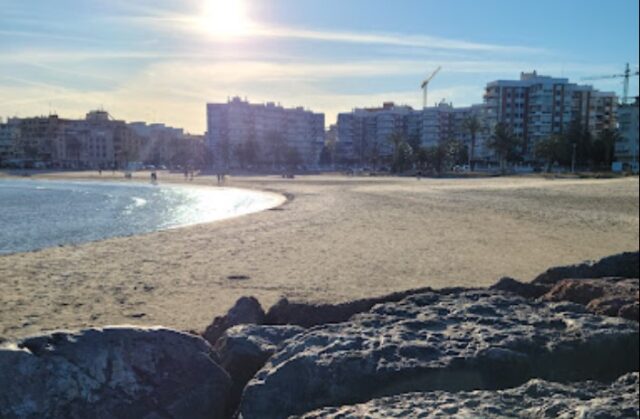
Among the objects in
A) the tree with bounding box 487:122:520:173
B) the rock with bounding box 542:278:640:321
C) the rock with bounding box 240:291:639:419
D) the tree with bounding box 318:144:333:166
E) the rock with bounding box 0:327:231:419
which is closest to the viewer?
the rock with bounding box 0:327:231:419

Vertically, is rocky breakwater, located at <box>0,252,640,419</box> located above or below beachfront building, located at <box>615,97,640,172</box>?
below

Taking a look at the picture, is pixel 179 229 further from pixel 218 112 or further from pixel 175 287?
pixel 218 112

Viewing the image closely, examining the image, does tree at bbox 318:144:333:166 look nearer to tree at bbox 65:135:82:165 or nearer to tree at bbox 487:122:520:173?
tree at bbox 487:122:520:173

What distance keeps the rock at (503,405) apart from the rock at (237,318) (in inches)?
87.3

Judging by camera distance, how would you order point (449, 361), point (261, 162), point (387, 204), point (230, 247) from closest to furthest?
point (449, 361), point (230, 247), point (387, 204), point (261, 162)

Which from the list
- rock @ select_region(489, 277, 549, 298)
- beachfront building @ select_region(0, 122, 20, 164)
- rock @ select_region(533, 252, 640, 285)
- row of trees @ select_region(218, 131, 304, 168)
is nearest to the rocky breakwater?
rock @ select_region(489, 277, 549, 298)

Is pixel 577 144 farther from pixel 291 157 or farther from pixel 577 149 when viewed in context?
pixel 291 157

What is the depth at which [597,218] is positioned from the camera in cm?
2522

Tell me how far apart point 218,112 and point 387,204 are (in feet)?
395

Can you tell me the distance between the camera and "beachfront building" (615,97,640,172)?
10475cm

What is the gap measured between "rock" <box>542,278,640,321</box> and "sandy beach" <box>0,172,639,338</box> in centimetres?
340

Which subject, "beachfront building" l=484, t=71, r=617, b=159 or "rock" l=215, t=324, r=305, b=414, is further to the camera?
"beachfront building" l=484, t=71, r=617, b=159

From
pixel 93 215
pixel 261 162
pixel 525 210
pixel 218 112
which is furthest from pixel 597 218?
pixel 218 112

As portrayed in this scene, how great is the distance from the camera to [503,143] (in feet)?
255
